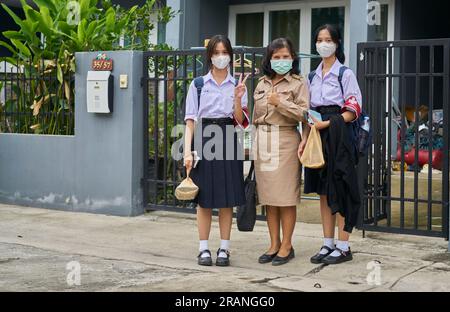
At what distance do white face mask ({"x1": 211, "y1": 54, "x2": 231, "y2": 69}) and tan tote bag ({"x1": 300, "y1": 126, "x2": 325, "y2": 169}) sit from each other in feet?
3.00

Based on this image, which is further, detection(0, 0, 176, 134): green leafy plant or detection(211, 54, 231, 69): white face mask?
detection(0, 0, 176, 134): green leafy plant

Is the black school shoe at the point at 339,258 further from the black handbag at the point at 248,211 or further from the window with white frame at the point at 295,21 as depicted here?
the window with white frame at the point at 295,21

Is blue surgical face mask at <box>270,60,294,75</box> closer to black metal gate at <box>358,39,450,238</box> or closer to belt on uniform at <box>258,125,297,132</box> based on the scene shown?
belt on uniform at <box>258,125,297,132</box>

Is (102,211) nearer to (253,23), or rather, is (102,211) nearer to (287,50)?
(287,50)

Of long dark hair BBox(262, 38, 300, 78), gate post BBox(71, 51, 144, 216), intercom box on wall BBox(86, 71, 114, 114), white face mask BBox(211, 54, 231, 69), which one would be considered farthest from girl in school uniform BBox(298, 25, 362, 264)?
intercom box on wall BBox(86, 71, 114, 114)

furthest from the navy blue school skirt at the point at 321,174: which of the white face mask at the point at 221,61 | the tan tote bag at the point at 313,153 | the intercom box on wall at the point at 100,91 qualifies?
the intercom box on wall at the point at 100,91

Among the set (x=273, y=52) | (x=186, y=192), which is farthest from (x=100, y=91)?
(x=273, y=52)

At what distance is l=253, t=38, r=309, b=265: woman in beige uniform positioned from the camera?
6.45 metres

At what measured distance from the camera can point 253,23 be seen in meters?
14.7

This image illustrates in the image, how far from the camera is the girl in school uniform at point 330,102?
648 cm

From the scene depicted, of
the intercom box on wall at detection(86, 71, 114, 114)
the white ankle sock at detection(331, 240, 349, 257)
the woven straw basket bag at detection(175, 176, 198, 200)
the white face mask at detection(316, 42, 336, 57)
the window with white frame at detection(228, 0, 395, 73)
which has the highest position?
the window with white frame at detection(228, 0, 395, 73)

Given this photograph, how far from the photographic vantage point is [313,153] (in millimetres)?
6324

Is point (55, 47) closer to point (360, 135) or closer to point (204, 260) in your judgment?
point (204, 260)

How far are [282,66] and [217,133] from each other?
77 centimetres
